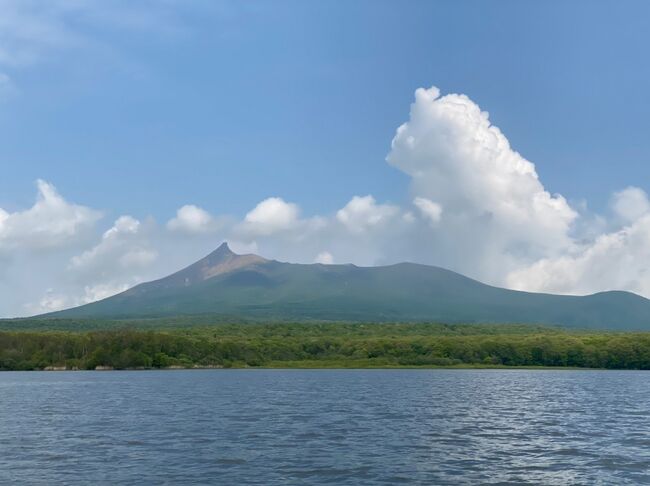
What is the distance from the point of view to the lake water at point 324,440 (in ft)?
153

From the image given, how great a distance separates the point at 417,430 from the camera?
69188 millimetres

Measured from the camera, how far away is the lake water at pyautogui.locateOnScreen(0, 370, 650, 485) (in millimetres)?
46719

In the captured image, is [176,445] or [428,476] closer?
[428,476]

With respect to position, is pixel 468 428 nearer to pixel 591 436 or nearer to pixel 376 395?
pixel 591 436

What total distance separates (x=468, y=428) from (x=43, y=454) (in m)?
36.9

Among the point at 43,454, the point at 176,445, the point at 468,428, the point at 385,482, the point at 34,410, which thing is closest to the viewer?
the point at 385,482

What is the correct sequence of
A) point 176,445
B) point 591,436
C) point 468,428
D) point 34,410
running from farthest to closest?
1. point 34,410
2. point 468,428
3. point 591,436
4. point 176,445

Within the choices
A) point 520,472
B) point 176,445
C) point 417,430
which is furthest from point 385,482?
point 417,430

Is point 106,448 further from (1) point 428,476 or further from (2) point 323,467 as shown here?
(1) point 428,476

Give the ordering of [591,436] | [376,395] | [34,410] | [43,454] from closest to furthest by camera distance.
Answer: [43,454] → [591,436] → [34,410] → [376,395]

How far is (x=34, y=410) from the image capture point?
92125 mm

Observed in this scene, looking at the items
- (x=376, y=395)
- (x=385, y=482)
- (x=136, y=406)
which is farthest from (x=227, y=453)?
(x=376, y=395)

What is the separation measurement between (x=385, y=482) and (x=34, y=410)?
61.5 meters

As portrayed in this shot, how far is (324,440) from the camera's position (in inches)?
2415
